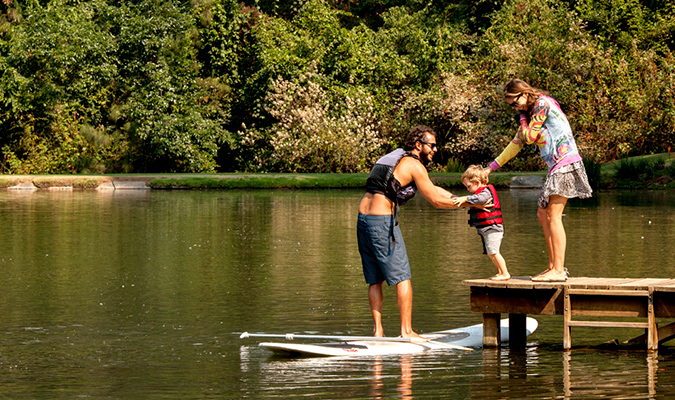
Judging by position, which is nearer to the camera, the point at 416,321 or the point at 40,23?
the point at 416,321

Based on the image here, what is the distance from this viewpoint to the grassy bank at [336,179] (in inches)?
1227

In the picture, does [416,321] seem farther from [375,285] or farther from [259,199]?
[259,199]

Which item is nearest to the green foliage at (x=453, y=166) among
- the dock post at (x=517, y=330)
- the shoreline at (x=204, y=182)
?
the shoreline at (x=204, y=182)

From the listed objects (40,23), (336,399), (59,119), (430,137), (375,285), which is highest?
(40,23)

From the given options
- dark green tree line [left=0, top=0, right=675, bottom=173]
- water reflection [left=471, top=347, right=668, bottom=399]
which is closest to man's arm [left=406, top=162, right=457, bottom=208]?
water reflection [left=471, top=347, right=668, bottom=399]

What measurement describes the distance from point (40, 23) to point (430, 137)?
33.0 meters

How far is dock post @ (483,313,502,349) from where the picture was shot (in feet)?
28.2

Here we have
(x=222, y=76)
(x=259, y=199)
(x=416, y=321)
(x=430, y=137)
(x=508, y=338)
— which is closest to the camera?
(x=430, y=137)

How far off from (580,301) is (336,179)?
2490 centimetres

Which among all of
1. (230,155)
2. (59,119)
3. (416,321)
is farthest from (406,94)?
(416,321)

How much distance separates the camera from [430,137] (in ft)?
27.5

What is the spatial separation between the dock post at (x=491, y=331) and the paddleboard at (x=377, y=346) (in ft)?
0.43

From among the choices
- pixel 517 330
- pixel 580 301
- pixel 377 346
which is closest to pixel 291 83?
pixel 517 330

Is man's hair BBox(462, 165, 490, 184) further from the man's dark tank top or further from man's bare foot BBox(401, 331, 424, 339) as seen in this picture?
man's bare foot BBox(401, 331, 424, 339)
